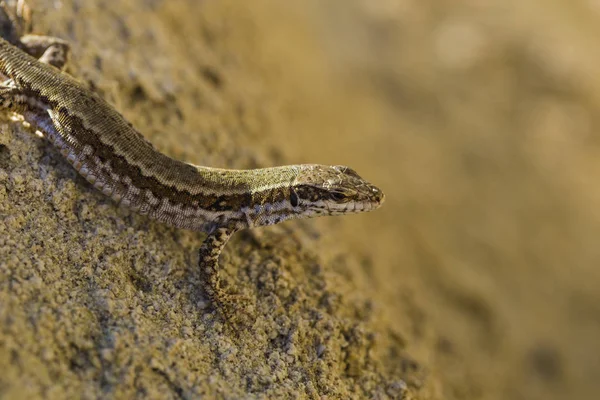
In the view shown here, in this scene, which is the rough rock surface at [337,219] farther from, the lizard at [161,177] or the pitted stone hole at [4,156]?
the lizard at [161,177]

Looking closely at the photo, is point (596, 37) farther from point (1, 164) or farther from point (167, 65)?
point (1, 164)

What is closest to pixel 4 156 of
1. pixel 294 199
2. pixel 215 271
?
pixel 215 271

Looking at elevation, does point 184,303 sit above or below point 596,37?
below

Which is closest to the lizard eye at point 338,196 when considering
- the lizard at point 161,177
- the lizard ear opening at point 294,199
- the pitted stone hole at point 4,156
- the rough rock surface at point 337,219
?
the lizard at point 161,177

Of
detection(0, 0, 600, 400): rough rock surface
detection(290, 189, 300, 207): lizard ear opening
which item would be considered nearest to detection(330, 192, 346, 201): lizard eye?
detection(290, 189, 300, 207): lizard ear opening

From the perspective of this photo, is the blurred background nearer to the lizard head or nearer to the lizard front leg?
the lizard head

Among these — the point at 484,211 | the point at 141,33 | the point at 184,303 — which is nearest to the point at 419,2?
the point at 484,211

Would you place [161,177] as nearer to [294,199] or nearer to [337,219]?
[294,199]
